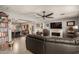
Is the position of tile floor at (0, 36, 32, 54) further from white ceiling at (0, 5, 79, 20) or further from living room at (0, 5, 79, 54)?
white ceiling at (0, 5, 79, 20)

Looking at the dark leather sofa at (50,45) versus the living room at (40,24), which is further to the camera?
the living room at (40,24)

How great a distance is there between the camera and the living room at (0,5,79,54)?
277cm

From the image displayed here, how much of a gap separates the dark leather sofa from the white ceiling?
0.59 meters

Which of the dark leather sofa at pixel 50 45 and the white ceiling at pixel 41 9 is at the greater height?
the white ceiling at pixel 41 9

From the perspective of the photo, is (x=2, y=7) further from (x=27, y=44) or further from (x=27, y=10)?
(x=27, y=44)

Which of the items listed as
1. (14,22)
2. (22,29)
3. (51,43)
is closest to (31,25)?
(22,29)

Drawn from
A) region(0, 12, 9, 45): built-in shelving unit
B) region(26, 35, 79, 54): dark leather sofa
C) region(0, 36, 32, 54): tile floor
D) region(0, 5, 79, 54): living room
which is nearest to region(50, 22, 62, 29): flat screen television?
region(0, 5, 79, 54): living room

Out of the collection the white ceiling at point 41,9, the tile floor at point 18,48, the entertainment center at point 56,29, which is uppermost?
the white ceiling at point 41,9

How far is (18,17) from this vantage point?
282 cm

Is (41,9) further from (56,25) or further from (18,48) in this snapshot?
(18,48)

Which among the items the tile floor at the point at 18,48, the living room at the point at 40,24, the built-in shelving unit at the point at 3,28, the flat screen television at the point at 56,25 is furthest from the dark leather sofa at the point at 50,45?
the built-in shelving unit at the point at 3,28

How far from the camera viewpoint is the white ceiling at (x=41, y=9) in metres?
2.79

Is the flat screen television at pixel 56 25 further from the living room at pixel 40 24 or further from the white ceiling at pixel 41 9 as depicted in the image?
the white ceiling at pixel 41 9
